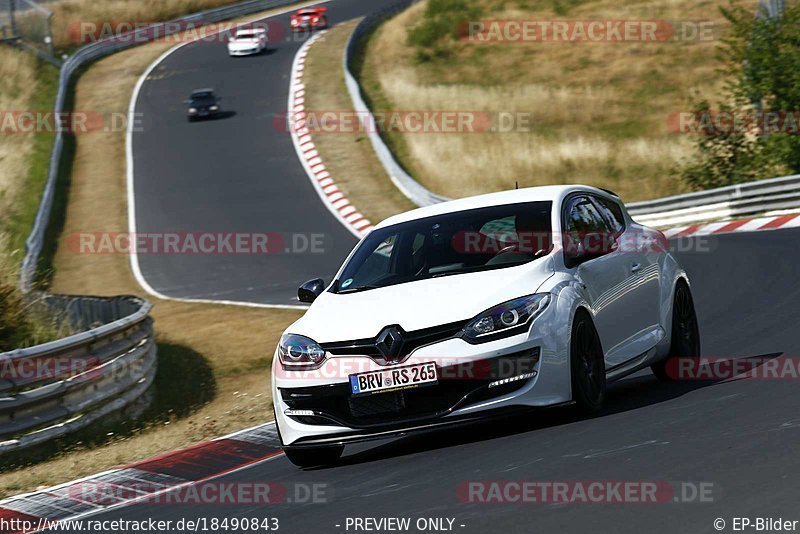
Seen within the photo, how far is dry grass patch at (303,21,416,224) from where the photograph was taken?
30688mm

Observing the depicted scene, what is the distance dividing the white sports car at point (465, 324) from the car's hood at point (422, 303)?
0.04 feet

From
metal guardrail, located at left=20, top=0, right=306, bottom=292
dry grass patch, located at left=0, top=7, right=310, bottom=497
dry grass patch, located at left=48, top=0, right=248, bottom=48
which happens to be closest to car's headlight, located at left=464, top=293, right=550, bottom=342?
dry grass patch, located at left=0, top=7, right=310, bottom=497

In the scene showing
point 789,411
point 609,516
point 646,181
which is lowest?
point 646,181

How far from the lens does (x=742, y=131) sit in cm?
3002

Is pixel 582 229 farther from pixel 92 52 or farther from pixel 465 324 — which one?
pixel 92 52

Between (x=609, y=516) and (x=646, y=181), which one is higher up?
(x=609, y=516)

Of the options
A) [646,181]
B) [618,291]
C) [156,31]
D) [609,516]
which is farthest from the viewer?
[156,31]

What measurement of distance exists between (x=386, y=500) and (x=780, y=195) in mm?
18968

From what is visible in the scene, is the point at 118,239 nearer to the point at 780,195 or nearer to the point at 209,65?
the point at 780,195

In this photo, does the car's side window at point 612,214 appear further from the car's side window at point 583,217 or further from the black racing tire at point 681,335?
the black racing tire at point 681,335

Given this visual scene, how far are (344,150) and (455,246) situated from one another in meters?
27.9

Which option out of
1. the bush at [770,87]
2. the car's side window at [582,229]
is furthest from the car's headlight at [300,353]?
the bush at [770,87]

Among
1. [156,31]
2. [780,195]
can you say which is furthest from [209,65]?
[780,195]

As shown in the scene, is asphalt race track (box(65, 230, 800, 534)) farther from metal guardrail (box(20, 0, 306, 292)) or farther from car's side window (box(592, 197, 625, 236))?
metal guardrail (box(20, 0, 306, 292))
